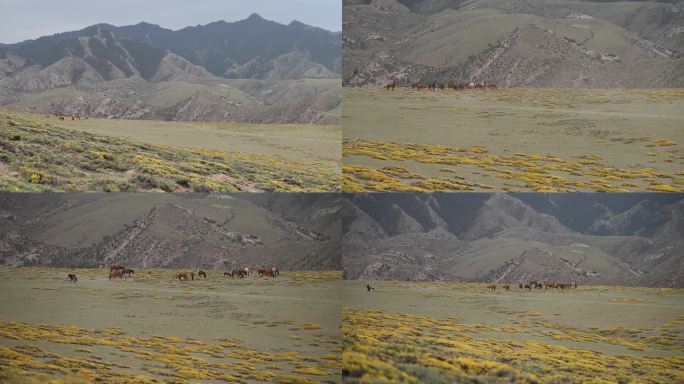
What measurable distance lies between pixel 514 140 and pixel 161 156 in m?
4.63

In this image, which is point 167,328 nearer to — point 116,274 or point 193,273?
point 193,273

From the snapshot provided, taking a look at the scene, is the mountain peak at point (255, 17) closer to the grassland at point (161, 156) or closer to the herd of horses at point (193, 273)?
the grassland at point (161, 156)

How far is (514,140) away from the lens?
325 inches

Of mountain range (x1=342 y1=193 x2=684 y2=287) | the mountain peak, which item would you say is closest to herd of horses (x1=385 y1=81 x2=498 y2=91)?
mountain range (x1=342 y1=193 x2=684 y2=287)

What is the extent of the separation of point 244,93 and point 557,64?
4419mm

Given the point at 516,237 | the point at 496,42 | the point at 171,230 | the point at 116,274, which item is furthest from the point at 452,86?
the point at 116,274

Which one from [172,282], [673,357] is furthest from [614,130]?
[172,282]

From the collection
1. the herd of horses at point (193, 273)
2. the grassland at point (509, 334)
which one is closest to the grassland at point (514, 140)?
the grassland at point (509, 334)

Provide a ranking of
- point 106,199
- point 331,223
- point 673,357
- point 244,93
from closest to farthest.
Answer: point 673,357
point 106,199
point 331,223
point 244,93

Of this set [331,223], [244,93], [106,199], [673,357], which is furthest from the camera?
[244,93]

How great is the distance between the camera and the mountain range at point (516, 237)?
7785 millimetres

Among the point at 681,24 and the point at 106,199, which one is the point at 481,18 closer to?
the point at 681,24

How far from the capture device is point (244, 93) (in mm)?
9445

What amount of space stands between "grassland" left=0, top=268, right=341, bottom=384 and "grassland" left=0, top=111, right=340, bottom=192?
1168 mm
